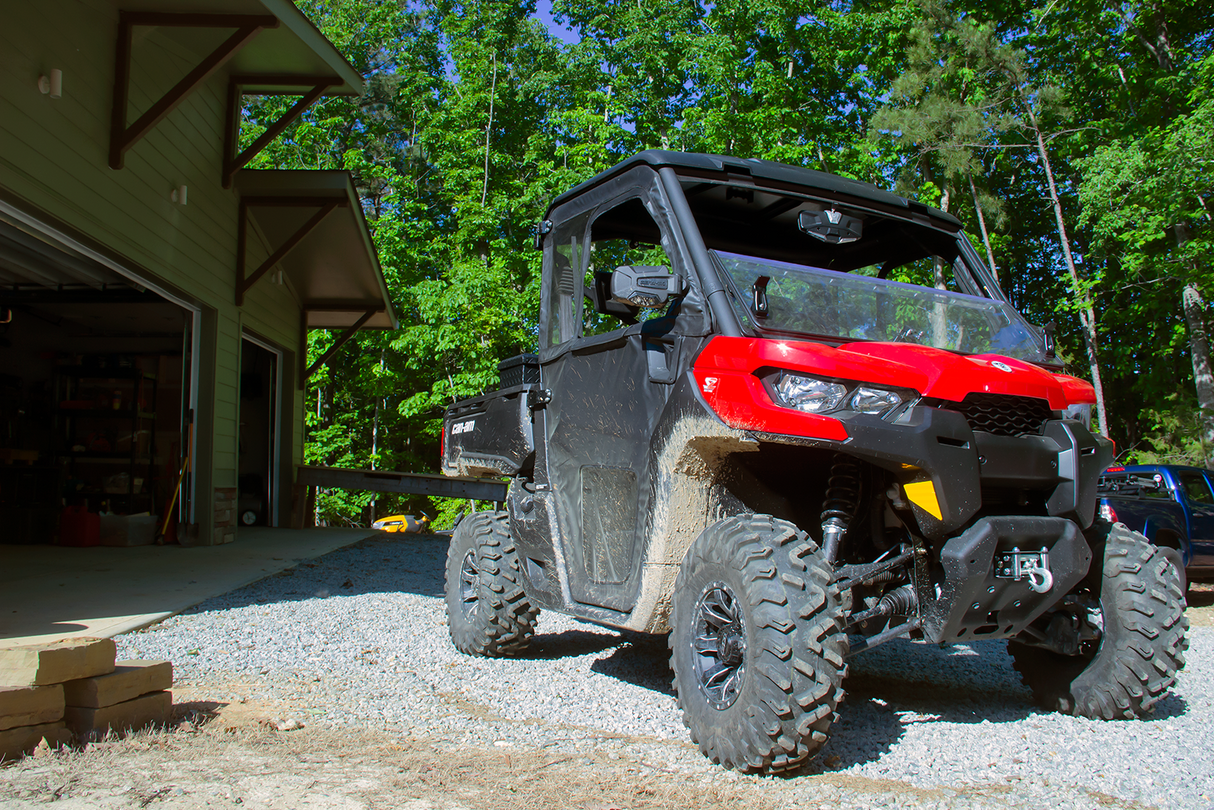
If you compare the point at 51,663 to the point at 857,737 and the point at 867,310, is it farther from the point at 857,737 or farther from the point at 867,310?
the point at 867,310

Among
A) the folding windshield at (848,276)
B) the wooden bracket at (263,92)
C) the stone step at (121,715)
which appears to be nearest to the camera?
the stone step at (121,715)

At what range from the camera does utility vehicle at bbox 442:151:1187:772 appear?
9.93ft

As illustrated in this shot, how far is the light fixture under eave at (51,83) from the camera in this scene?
681cm

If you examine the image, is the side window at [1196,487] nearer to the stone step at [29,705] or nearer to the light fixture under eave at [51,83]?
the stone step at [29,705]

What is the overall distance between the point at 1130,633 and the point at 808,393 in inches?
70.5

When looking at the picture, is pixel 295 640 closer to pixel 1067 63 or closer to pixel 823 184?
pixel 823 184

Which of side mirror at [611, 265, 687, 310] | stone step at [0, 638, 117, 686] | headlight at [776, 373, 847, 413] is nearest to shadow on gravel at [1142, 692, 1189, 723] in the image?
headlight at [776, 373, 847, 413]

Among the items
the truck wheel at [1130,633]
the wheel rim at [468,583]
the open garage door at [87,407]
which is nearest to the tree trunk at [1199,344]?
the truck wheel at [1130,633]

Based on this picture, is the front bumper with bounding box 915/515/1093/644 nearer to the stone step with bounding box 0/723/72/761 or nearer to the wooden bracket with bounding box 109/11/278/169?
the stone step with bounding box 0/723/72/761

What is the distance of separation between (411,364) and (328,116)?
1284 cm

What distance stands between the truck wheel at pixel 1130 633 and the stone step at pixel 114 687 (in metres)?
3.84

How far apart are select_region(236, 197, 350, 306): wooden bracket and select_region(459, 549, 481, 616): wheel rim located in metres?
7.22

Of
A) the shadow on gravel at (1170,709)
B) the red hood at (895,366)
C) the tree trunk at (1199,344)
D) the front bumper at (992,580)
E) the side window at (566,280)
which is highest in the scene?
the tree trunk at (1199,344)

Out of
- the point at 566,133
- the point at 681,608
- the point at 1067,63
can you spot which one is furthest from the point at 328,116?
the point at 681,608
